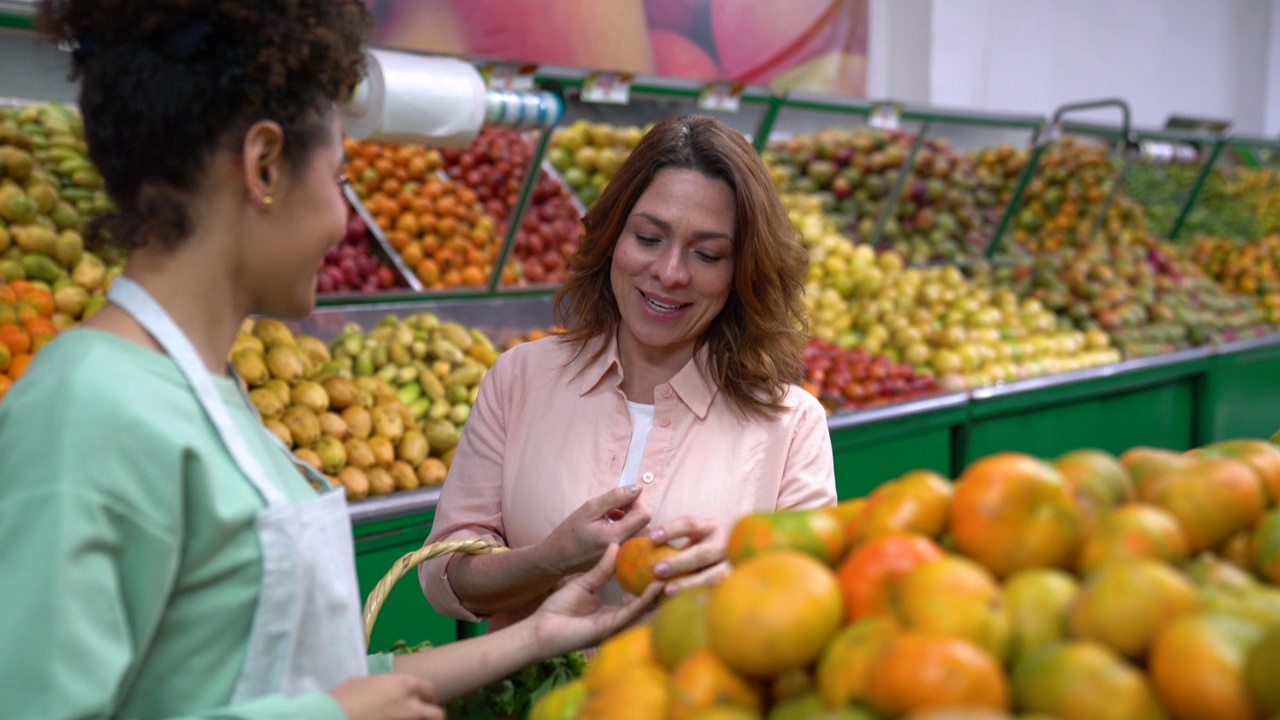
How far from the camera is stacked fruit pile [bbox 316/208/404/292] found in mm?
3975

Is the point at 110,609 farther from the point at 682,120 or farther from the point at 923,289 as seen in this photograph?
the point at 923,289

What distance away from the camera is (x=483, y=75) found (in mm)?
3727

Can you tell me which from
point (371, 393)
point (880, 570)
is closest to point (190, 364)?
point (880, 570)

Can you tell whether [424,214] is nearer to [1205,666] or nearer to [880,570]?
[880,570]

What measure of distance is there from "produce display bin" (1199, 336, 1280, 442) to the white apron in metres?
5.75

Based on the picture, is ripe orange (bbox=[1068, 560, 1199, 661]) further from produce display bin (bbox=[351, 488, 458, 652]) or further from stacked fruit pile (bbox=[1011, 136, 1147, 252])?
stacked fruit pile (bbox=[1011, 136, 1147, 252])

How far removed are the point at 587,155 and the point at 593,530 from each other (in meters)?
3.27

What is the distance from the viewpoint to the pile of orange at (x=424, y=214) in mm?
4211

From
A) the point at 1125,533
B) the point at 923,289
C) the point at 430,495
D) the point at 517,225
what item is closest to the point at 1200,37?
the point at 923,289

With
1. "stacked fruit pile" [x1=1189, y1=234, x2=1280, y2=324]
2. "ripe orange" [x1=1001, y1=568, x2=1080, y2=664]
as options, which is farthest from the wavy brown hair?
"stacked fruit pile" [x1=1189, y1=234, x2=1280, y2=324]

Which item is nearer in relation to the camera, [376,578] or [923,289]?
[376,578]

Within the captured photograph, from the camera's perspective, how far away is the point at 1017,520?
0.98 meters

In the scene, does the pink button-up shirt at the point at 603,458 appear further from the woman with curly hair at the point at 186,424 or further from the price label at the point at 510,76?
the price label at the point at 510,76

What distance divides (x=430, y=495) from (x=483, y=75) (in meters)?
1.55
